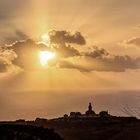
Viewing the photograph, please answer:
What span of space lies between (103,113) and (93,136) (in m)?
62.8

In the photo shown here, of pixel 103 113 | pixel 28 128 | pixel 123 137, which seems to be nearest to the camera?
pixel 28 128

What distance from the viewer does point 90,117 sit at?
17162 cm

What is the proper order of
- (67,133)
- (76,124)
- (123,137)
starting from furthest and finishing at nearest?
1. (76,124)
2. (67,133)
3. (123,137)

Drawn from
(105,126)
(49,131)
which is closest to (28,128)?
(49,131)

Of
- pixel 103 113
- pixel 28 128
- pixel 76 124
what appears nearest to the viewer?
pixel 28 128

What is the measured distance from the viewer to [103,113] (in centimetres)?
18925

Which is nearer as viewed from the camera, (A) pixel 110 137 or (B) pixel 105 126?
(A) pixel 110 137

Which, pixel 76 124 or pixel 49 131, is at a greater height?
pixel 76 124

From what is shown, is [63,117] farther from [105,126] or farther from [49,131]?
[49,131]

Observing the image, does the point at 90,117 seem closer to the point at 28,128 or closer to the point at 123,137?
the point at 123,137

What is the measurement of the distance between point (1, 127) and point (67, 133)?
55.0 m

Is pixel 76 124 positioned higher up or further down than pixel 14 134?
higher up

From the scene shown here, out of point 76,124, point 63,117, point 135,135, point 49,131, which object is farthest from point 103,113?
point 49,131

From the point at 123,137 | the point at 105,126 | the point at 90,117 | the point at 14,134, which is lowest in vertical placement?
the point at 14,134
